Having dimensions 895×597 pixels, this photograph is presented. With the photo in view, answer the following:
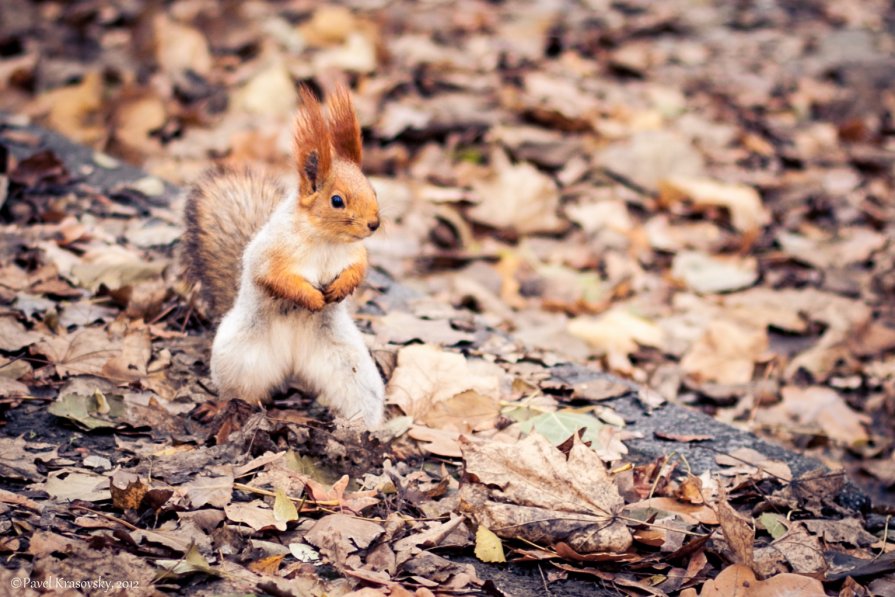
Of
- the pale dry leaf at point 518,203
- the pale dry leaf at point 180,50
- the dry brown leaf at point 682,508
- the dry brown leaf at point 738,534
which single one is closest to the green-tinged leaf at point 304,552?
the dry brown leaf at point 682,508

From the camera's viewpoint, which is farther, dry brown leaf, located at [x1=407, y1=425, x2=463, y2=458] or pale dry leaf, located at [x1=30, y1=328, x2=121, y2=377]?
pale dry leaf, located at [x1=30, y1=328, x2=121, y2=377]

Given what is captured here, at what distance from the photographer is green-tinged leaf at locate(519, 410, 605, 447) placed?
3020mm

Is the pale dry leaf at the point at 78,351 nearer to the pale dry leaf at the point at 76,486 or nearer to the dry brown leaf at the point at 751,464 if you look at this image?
the pale dry leaf at the point at 76,486

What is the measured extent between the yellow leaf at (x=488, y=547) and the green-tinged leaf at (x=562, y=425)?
61 centimetres

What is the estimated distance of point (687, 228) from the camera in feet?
18.4

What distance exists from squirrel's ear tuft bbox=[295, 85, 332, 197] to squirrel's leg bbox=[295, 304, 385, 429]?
0.44 metres

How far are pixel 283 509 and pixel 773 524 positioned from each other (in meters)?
1.46

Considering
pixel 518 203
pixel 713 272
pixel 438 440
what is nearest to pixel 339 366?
pixel 438 440

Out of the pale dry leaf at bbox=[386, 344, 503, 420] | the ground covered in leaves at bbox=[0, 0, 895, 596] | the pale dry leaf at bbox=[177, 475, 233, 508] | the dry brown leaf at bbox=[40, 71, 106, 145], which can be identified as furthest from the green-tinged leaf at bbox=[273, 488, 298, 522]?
the dry brown leaf at bbox=[40, 71, 106, 145]

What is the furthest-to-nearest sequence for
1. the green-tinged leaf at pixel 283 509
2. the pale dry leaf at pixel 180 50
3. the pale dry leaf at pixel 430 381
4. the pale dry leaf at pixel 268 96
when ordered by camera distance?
the pale dry leaf at pixel 180 50
the pale dry leaf at pixel 268 96
the pale dry leaf at pixel 430 381
the green-tinged leaf at pixel 283 509

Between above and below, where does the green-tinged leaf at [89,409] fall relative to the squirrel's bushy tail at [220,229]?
below

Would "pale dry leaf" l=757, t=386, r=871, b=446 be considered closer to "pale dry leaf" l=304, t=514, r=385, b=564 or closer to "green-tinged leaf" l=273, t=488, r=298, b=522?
"pale dry leaf" l=304, t=514, r=385, b=564

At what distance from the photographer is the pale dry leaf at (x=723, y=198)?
5.61m

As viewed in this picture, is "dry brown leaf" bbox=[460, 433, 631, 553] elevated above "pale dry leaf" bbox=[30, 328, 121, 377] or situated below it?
below
